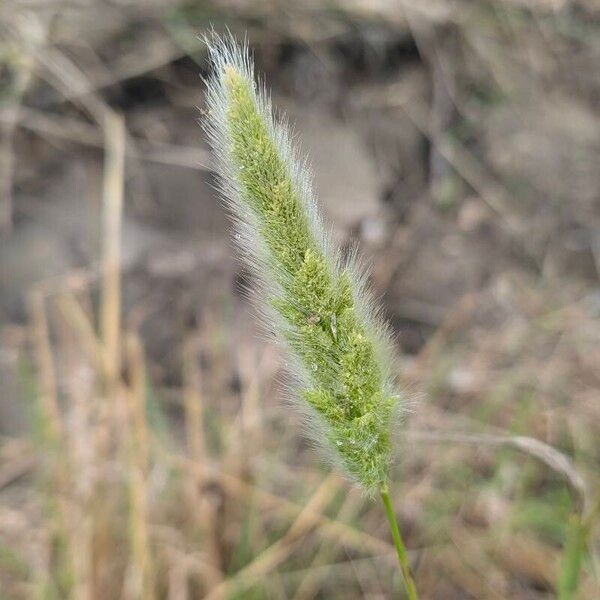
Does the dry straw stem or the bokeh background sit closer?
the bokeh background

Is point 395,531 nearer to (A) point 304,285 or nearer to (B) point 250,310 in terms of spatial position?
(A) point 304,285

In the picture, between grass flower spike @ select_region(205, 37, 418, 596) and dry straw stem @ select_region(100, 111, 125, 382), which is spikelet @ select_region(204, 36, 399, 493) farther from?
dry straw stem @ select_region(100, 111, 125, 382)

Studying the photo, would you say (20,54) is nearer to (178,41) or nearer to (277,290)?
(178,41)

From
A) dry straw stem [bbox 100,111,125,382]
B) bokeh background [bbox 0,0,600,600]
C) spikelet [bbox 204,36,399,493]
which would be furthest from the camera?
dry straw stem [bbox 100,111,125,382]

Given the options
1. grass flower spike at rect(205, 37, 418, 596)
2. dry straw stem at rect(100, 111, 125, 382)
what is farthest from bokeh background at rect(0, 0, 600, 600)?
grass flower spike at rect(205, 37, 418, 596)

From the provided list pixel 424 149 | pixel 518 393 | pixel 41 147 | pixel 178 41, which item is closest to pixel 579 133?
pixel 424 149

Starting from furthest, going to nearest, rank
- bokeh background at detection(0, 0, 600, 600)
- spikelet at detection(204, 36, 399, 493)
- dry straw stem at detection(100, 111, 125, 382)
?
dry straw stem at detection(100, 111, 125, 382) → bokeh background at detection(0, 0, 600, 600) → spikelet at detection(204, 36, 399, 493)

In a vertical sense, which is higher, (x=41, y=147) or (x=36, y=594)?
(x=41, y=147)

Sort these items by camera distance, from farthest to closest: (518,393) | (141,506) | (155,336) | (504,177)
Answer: (504,177) < (155,336) < (518,393) < (141,506)
